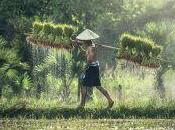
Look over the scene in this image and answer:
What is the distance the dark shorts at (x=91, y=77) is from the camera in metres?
13.4

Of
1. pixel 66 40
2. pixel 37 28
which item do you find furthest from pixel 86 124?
pixel 37 28

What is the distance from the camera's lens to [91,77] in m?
13.4

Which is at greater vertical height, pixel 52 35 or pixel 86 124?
pixel 52 35

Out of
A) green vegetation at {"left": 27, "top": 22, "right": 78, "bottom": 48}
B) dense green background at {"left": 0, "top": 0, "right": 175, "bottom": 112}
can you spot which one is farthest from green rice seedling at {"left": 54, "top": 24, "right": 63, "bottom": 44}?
dense green background at {"left": 0, "top": 0, "right": 175, "bottom": 112}

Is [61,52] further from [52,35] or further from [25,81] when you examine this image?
[25,81]

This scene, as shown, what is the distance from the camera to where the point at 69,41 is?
14188 mm

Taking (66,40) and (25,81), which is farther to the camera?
(25,81)

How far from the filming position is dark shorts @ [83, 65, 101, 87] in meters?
13.4

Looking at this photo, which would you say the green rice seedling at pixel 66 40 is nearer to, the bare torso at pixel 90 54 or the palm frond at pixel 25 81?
the bare torso at pixel 90 54

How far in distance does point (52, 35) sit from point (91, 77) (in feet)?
5.46


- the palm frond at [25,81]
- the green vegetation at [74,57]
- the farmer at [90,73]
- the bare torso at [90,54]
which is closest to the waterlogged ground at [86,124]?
the green vegetation at [74,57]

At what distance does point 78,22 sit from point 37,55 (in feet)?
7.15

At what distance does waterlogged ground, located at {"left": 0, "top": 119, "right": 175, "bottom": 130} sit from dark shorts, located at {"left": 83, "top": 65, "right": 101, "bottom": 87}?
1.73m

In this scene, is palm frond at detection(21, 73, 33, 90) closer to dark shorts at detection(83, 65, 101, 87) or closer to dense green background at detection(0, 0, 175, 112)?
dense green background at detection(0, 0, 175, 112)
